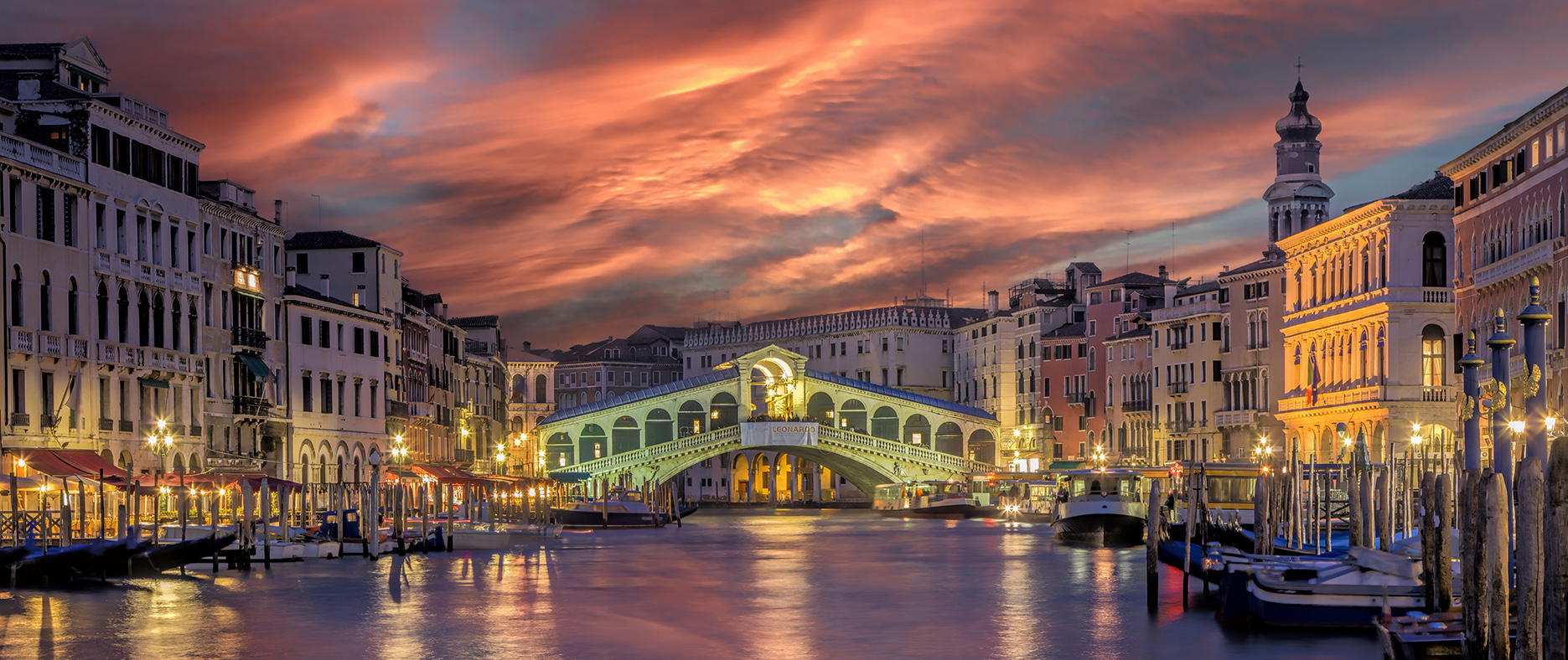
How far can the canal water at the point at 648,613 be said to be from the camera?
74.3 ft

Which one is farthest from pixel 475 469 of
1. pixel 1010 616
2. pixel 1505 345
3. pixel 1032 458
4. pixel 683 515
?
pixel 1505 345

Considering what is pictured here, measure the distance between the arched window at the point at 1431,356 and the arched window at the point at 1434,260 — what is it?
1244mm

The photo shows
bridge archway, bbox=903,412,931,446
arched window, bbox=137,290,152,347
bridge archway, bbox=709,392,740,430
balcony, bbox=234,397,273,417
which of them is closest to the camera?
arched window, bbox=137,290,152,347

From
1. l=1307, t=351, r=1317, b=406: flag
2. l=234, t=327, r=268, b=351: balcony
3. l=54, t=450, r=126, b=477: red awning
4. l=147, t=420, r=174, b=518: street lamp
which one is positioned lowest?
l=54, t=450, r=126, b=477: red awning

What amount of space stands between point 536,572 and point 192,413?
1329 cm

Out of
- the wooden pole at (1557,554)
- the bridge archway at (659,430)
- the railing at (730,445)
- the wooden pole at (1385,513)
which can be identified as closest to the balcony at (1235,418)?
the railing at (730,445)

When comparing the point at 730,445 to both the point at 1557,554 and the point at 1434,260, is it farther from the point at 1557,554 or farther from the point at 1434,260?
the point at 1557,554

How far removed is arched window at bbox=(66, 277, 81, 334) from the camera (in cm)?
4028

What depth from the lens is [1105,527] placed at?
50.4m

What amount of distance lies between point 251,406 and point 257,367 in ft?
3.19

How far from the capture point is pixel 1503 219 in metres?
45.9

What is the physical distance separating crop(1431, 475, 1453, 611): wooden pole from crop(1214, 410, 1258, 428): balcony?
1917 inches

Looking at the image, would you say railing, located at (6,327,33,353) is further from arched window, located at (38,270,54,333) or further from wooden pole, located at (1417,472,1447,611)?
wooden pole, located at (1417,472,1447,611)

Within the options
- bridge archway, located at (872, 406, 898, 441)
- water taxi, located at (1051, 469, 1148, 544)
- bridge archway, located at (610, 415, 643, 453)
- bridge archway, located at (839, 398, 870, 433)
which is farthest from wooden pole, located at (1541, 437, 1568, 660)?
bridge archway, located at (839, 398, 870, 433)
